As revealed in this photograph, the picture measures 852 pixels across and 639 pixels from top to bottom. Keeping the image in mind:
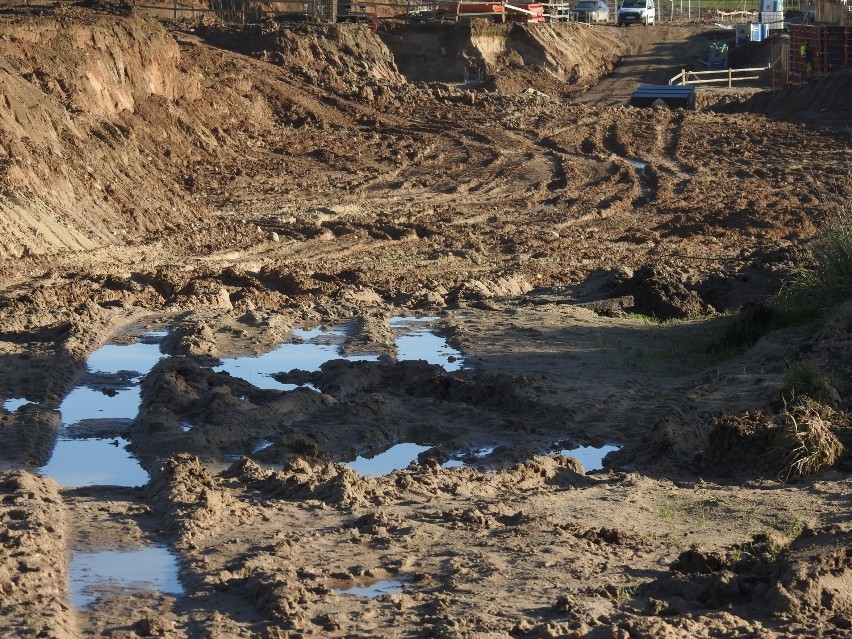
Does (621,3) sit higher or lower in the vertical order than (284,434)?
higher

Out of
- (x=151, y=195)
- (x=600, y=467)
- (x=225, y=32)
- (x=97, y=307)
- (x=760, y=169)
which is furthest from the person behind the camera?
(x=225, y=32)

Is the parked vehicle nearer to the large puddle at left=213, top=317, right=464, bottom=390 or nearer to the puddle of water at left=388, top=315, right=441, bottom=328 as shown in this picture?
the puddle of water at left=388, top=315, right=441, bottom=328

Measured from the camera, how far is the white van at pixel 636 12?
191ft

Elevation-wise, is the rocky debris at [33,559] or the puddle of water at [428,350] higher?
the rocky debris at [33,559]

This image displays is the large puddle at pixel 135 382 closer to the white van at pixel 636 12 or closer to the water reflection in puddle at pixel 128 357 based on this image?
the water reflection in puddle at pixel 128 357

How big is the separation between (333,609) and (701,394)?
5682 mm

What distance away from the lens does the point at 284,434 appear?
942 cm

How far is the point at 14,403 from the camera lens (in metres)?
10.3

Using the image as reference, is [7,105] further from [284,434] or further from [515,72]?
[515,72]

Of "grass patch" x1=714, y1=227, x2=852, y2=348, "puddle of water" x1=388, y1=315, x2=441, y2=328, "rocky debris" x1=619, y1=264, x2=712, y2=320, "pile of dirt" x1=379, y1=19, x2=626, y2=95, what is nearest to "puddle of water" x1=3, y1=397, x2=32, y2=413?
"puddle of water" x1=388, y1=315, x2=441, y2=328

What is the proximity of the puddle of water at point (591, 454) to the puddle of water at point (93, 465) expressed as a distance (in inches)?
125

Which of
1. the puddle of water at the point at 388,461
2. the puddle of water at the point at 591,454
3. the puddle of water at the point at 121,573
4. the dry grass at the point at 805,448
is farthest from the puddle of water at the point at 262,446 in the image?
the dry grass at the point at 805,448

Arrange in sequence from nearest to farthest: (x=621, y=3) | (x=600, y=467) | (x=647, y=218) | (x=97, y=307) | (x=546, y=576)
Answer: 1. (x=546, y=576)
2. (x=600, y=467)
3. (x=97, y=307)
4. (x=647, y=218)
5. (x=621, y=3)

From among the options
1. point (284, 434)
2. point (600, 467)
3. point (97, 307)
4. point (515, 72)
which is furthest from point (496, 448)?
point (515, 72)
